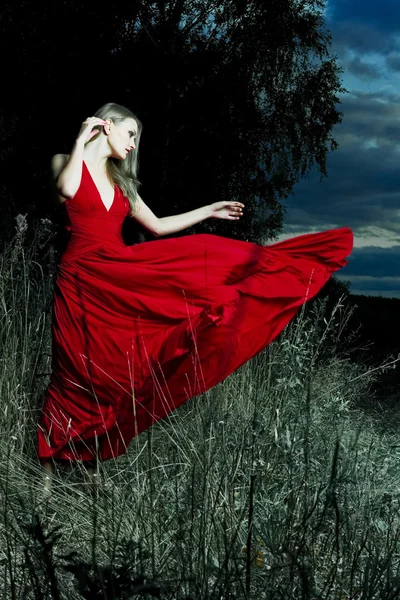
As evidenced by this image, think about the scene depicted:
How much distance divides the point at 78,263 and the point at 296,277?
3.46 ft

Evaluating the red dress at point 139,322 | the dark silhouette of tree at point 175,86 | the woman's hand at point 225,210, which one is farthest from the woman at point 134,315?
the dark silhouette of tree at point 175,86

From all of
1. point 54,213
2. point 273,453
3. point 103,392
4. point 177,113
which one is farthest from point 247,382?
point 177,113

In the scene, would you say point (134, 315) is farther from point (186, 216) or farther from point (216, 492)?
point (216, 492)

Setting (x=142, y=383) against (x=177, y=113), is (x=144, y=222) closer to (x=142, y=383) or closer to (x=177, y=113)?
(x=142, y=383)

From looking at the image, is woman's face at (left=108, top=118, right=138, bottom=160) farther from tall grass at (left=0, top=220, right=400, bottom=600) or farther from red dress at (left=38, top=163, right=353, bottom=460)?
tall grass at (left=0, top=220, right=400, bottom=600)

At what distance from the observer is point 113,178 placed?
376 cm

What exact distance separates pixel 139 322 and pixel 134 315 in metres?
0.04

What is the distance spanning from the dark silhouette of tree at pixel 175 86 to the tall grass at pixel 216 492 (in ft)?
24.9

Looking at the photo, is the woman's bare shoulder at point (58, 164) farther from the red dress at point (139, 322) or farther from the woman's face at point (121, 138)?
the woman's face at point (121, 138)

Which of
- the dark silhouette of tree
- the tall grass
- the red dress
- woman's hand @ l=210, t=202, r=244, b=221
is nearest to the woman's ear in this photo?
the red dress

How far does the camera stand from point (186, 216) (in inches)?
155

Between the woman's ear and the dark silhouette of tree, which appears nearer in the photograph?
the woman's ear

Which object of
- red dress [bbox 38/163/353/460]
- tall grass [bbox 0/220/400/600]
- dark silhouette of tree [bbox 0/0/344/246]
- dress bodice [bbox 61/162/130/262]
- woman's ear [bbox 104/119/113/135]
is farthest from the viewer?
dark silhouette of tree [bbox 0/0/344/246]

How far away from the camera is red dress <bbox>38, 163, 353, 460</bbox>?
11.2ft
